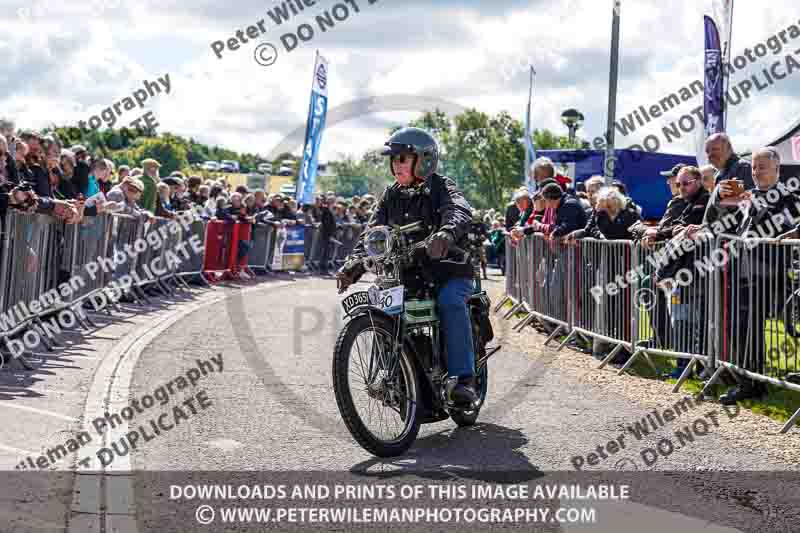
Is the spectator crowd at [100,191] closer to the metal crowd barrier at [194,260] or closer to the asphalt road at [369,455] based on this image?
the metal crowd barrier at [194,260]

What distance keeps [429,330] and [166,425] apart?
182cm

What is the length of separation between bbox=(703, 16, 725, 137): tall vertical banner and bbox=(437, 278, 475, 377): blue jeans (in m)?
8.76

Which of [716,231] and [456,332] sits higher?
[716,231]

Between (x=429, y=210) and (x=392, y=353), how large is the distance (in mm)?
1058

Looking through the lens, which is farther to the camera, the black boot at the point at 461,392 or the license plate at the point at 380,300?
the black boot at the point at 461,392

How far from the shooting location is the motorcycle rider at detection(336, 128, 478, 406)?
684cm

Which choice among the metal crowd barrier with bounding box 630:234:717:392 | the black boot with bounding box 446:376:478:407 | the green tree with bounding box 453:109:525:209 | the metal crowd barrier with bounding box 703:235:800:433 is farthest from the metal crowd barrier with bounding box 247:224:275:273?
the green tree with bounding box 453:109:525:209

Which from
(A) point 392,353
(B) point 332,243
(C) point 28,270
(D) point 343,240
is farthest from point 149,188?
(D) point 343,240

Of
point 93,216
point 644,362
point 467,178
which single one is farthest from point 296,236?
point 467,178

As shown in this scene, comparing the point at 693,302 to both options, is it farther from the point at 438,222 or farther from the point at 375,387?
the point at 375,387

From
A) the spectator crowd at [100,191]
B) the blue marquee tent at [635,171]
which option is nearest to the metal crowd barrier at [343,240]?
the spectator crowd at [100,191]

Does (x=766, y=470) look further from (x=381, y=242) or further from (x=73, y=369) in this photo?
(x=73, y=369)

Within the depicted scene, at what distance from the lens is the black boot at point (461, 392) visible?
6809 millimetres
